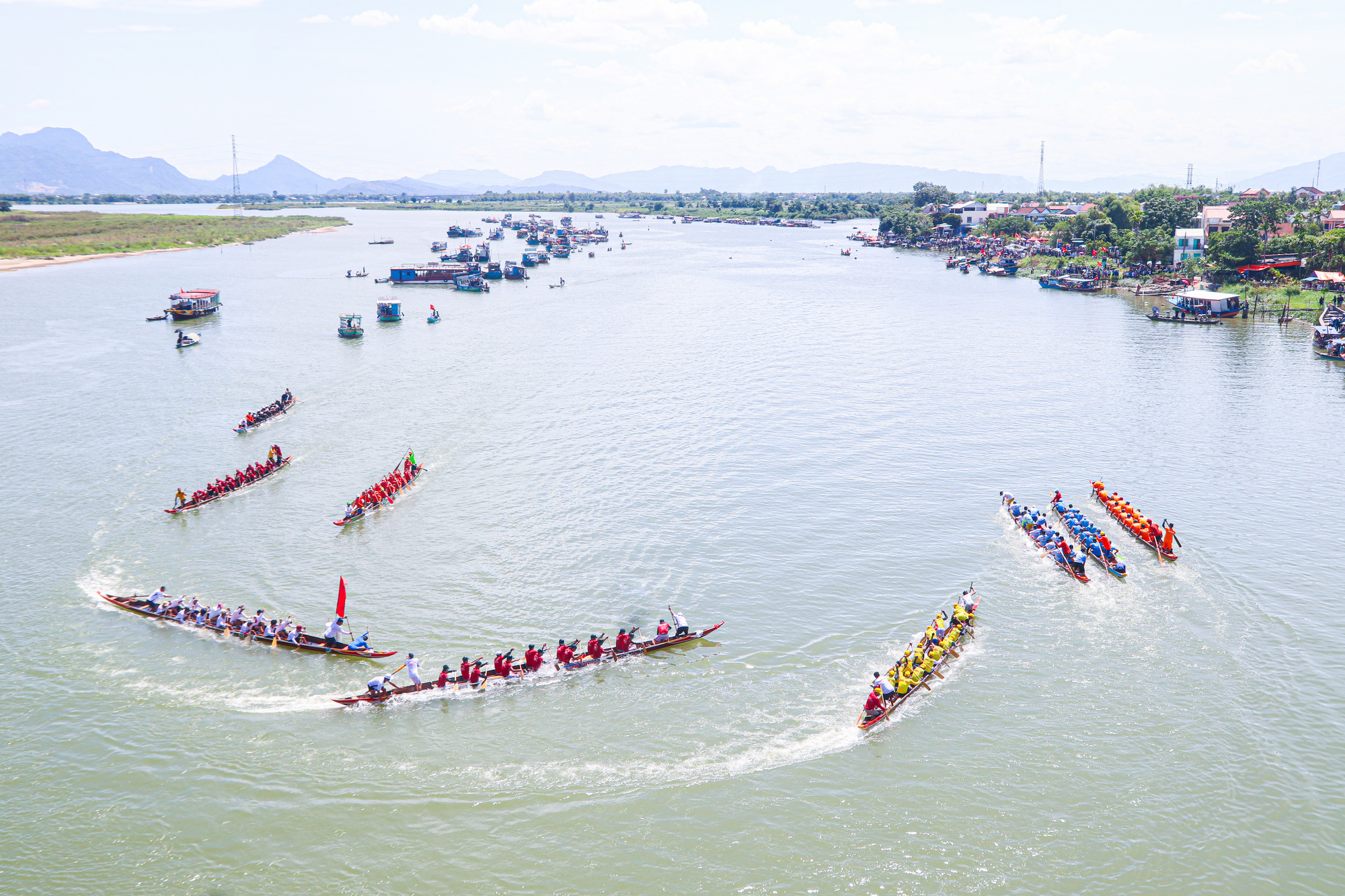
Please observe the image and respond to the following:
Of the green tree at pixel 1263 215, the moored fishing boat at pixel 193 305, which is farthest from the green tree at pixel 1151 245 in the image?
the moored fishing boat at pixel 193 305

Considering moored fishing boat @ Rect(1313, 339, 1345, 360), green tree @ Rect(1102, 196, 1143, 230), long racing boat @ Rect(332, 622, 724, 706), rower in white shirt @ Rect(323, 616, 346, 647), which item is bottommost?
long racing boat @ Rect(332, 622, 724, 706)

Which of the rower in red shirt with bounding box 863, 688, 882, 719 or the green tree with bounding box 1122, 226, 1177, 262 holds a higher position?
the green tree with bounding box 1122, 226, 1177, 262

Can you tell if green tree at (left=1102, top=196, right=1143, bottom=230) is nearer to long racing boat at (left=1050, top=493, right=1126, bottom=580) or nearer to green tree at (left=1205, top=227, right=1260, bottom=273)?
green tree at (left=1205, top=227, right=1260, bottom=273)

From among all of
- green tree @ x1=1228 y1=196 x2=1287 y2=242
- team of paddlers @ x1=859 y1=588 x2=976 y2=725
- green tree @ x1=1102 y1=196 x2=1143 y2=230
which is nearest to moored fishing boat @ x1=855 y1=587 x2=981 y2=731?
team of paddlers @ x1=859 y1=588 x2=976 y2=725

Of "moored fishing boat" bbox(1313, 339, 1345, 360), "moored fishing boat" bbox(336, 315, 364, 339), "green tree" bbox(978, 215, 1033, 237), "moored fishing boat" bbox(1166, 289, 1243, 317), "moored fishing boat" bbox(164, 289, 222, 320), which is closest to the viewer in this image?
"moored fishing boat" bbox(1313, 339, 1345, 360)

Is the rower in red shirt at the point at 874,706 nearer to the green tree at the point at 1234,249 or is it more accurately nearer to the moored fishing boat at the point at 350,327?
the moored fishing boat at the point at 350,327

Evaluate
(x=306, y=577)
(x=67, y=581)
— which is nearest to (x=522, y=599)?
(x=306, y=577)

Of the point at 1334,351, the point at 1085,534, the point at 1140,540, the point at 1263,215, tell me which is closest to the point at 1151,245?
the point at 1263,215

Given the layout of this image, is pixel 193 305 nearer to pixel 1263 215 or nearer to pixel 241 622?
pixel 241 622
